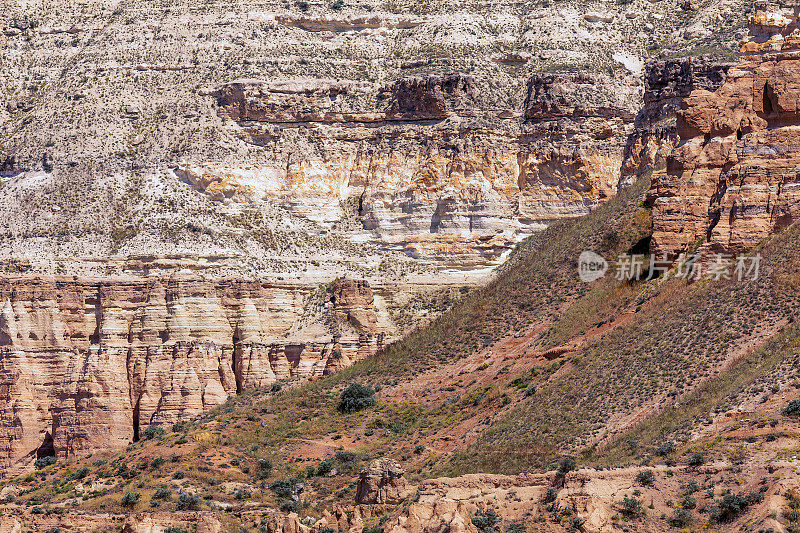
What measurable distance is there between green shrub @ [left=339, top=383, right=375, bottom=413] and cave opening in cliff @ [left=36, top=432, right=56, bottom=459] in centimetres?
2226

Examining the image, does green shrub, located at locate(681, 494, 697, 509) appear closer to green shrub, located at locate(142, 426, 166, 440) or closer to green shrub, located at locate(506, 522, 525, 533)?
green shrub, located at locate(506, 522, 525, 533)

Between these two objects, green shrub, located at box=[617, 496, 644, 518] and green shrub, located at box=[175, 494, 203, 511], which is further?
green shrub, located at box=[175, 494, 203, 511]

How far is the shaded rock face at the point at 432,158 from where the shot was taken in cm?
10775

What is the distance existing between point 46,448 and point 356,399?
2390 cm

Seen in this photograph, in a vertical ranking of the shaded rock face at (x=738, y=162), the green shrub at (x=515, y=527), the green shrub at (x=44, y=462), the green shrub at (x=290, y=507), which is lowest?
the green shrub at (x=44, y=462)

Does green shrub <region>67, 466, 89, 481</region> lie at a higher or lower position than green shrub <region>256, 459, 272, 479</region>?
lower

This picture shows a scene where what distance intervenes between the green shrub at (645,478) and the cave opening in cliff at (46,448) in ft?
166

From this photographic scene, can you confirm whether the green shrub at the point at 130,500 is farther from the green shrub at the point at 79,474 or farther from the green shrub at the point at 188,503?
the green shrub at the point at 79,474

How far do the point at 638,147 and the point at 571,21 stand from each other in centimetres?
2039

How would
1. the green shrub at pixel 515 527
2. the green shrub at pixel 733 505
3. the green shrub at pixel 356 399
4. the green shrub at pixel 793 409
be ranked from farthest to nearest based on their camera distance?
the green shrub at pixel 356 399, the green shrub at pixel 793 409, the green shrub at pixel 515 527, the green shrub at pixel 733 505

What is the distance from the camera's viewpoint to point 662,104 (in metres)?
105

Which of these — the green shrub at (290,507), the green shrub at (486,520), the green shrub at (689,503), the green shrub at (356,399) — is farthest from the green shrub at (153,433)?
the green shrub at (689,503)

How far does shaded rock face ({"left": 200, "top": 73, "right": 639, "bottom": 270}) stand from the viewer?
10775cm

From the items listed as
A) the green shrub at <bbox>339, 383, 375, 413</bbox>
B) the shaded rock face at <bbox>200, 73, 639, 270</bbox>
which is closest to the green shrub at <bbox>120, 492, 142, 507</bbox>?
the green shrub at <bbox>339, 383, 375, 413</bbox>
